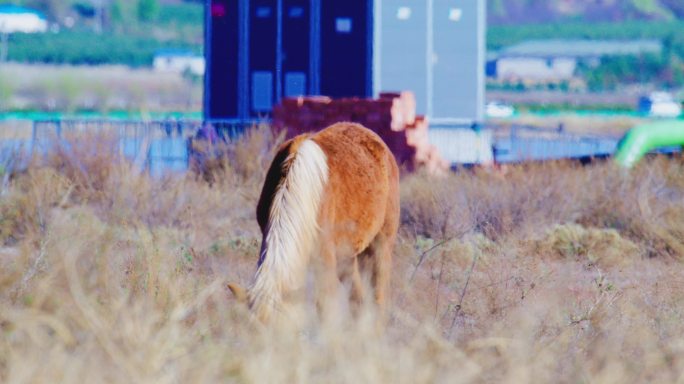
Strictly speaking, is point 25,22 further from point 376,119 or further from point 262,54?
point 376,119

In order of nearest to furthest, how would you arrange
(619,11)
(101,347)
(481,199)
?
(101,347)
(481,199)
(619,11)

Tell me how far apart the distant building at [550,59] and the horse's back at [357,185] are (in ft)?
327

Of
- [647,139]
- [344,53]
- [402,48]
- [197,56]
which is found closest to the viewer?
[647,139]

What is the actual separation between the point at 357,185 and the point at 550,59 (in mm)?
105619

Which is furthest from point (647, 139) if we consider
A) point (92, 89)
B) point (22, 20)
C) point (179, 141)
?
point (22, 20)

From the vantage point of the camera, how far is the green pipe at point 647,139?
774 inches

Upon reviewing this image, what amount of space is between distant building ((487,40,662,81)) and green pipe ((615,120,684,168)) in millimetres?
86786

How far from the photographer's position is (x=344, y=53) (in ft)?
99.5

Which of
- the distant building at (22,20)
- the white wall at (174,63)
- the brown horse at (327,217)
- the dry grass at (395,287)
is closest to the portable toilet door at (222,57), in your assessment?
the dry grass at (395,287)

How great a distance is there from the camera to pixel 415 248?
10992 millimetres

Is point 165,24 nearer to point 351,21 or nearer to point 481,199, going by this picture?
point 351,21

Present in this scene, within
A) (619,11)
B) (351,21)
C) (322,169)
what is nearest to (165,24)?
(619,11)

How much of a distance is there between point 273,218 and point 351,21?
23.6 metres

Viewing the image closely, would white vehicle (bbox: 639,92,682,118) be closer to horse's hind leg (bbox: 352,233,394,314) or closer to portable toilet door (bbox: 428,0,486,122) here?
portable toilet door (bbox: 428,0,486,122)
